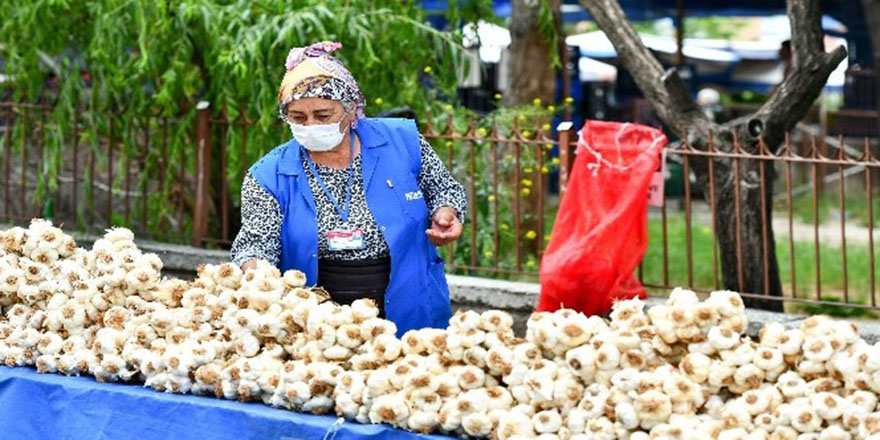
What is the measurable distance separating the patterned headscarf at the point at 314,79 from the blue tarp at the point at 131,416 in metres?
1.07

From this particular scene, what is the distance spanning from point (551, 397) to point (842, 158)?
3719 mm

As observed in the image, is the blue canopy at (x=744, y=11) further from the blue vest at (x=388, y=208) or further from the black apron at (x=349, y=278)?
the black apron at (x=349, y=278)

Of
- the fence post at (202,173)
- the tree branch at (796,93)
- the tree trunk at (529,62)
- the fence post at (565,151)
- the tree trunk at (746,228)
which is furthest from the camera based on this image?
the tree trunk at (529,62)

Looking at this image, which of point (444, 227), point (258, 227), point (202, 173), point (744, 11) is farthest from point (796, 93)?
point (744, 11)

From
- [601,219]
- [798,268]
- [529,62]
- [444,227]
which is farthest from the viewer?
[798,268]

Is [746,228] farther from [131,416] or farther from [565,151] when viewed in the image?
[131,416]

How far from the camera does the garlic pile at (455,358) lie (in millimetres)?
3287

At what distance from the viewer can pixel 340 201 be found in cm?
485

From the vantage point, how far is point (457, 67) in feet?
28.5

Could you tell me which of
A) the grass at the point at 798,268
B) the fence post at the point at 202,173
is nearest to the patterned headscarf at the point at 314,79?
the fence post at the point at 202,173

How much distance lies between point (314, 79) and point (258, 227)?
48cm

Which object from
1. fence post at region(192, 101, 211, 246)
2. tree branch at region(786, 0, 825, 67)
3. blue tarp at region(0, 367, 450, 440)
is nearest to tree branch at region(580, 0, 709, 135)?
tree branch at region(786, 0, 825, 67)

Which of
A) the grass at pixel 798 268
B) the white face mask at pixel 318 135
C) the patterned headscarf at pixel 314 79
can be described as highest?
the patterned headscarf at pixel 314 79

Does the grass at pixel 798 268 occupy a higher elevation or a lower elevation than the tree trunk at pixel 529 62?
lower
